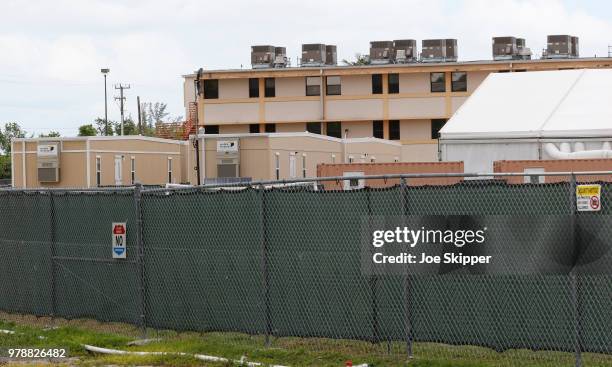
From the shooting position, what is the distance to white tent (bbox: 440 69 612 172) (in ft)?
92.8

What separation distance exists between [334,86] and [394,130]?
545 centimetres

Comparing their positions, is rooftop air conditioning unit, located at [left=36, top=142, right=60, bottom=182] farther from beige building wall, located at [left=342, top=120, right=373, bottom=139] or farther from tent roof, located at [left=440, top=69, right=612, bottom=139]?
beige building wall, located at [left=342, top=120, right=373, bottom=139]

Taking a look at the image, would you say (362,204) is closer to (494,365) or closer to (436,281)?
(436,281)

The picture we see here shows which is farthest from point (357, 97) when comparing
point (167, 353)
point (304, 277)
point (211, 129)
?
point (167, 353)

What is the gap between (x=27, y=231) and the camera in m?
15.9

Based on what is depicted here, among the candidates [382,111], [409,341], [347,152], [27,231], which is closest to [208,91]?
[382,111]

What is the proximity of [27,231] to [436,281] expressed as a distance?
7208mm

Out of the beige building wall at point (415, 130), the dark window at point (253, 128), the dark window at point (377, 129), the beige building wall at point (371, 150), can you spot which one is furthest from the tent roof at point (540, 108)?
the dark window at point (253, 128)

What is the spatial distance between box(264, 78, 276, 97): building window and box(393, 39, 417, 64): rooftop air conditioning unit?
9662 mm

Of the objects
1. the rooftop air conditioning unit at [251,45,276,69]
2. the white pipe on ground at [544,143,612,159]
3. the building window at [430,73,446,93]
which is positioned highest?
the rooftop air conditioning unit at [251,45,276,69]

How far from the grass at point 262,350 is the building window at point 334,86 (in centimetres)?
6249

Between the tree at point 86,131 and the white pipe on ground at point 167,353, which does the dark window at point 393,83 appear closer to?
the tree at point 86,131

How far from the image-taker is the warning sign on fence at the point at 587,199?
10.8 m

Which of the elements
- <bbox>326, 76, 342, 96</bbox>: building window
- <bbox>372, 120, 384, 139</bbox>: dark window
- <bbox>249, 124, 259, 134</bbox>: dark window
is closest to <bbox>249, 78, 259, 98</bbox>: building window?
<bbox>249, 124, 259, 134</bbox>: dark window
